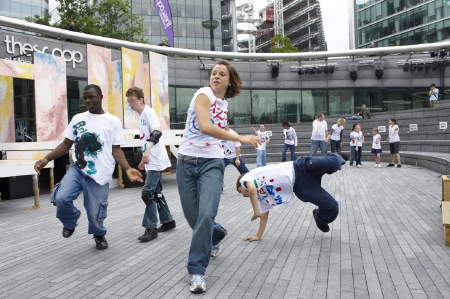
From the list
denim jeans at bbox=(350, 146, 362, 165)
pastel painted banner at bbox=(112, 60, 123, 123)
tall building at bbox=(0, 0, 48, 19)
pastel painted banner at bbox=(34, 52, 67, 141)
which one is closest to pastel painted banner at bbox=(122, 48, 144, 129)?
pastel painted banner at bbox=(112, 60, 123, 123)

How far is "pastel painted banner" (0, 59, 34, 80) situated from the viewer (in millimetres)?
10680

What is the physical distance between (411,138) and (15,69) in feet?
54.3

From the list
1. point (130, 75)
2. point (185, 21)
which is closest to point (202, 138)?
point (130, 75)

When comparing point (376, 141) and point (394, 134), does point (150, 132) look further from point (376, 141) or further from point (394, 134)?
point (376, 141)

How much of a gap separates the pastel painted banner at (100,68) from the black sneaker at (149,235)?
856 cm

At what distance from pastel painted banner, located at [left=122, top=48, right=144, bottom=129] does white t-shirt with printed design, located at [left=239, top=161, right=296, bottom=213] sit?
9466 mm

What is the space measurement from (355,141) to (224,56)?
11632 millimetres

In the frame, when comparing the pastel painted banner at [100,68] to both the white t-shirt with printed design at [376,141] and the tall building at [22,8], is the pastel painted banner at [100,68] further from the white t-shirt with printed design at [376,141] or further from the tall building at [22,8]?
the tall building at [22,8]

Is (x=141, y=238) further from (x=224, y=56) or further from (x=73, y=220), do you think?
(x=224, y=56)

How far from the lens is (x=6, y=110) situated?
1188 centimetres

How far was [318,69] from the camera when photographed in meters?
28.2

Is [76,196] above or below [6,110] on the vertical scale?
below

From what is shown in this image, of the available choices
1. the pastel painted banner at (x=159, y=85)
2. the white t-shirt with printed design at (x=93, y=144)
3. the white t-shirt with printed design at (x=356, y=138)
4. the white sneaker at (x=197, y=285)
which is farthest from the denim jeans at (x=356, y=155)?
the white sneaker at (x=197, y=285)

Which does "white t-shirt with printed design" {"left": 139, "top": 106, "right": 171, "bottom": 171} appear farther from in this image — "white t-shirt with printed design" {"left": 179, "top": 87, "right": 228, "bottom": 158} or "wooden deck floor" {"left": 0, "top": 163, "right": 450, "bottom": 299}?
"white t-shirt with printed design" {"left": 179, "top": 87, "right": 228, "bottom": 158}
